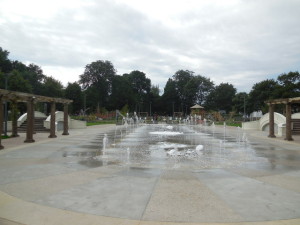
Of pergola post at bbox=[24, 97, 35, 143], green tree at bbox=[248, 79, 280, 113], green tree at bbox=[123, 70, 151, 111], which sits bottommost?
pergola post at bbox=[24, 97, 35, 143]

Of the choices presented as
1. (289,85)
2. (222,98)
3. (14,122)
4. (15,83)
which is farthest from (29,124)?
(222,98)

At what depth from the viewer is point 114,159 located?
9977 mm

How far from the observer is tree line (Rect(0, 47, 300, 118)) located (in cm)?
6306

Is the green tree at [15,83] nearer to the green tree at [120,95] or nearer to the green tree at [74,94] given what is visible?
the green tree at [74,94]

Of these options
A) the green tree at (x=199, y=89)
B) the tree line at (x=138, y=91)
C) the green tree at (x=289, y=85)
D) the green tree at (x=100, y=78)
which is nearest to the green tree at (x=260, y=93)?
the tree line at (x=138, y=91)

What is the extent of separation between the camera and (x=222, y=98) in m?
87.2

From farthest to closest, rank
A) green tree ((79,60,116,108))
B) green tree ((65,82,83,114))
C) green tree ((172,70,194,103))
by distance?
green tree ((172,70,194,103)) < green tree ((79,60,116,108)) < green tree ((65,82,83,114))

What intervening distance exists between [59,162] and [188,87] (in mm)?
82433

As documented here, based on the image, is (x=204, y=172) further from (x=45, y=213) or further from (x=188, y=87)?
(x=188, y=87)

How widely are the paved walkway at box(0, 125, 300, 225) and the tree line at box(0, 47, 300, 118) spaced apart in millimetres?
50884

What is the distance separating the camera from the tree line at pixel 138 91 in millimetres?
63062

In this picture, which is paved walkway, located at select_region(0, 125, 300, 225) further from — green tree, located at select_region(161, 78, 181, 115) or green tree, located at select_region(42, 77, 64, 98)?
green tree, located at select_region(161, 78, 181, 115)

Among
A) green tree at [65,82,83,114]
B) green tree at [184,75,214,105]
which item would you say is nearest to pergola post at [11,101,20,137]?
green tree at [65,82,83,114]

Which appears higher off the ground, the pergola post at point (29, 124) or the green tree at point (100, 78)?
the green tree at point (100, 78)
